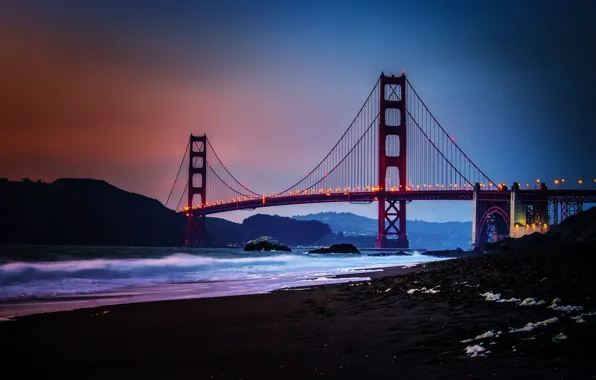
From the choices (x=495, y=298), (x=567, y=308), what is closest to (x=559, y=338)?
(x=567, y=308)

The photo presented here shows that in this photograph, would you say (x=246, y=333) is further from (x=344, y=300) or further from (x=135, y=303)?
(x=135, y=303)

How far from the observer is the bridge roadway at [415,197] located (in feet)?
181

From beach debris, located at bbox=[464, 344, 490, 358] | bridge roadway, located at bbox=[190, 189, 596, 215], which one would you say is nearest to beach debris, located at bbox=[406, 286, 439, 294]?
beach debris, located at bbox=[464, 344, 490, 358]

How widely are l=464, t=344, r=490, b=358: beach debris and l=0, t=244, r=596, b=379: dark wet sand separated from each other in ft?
0.23

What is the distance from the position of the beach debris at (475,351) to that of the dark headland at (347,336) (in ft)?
0.07

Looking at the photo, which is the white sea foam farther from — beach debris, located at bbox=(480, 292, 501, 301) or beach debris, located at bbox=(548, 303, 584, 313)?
beach debris, located at bbox=(480, 292, 501, 301)

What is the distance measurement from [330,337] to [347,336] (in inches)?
6.6

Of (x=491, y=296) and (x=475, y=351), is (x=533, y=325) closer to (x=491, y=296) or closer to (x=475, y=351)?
(x=475, y=351)

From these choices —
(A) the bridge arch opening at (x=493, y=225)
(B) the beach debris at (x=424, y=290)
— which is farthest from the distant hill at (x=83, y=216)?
(B) the beach debris at (x=424, y=290)

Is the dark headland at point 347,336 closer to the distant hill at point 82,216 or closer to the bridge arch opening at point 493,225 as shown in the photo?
the bridge arch opening at point 493,225

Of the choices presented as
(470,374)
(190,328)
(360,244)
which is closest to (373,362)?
(470,374)

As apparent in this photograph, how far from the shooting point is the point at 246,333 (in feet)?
21.7

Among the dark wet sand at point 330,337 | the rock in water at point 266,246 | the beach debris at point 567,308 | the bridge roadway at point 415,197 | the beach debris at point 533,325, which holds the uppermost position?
the bridge roadway at point 415,197

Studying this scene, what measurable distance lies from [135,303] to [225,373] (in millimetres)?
6344
